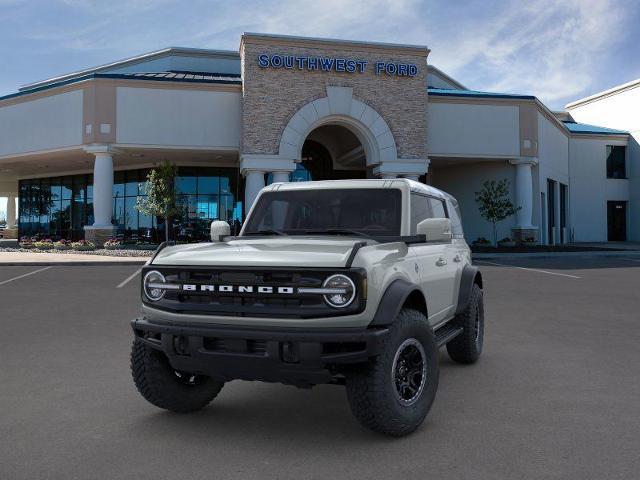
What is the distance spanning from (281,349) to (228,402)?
1520 mm

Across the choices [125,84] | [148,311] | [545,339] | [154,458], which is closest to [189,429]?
[154,458]

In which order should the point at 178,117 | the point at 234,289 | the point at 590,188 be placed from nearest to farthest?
1. the point at 234,289
2. the point at 178,117
3. the point at 590,188

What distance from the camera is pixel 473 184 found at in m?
34.7

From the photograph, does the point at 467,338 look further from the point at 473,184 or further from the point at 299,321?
the point at 473,184

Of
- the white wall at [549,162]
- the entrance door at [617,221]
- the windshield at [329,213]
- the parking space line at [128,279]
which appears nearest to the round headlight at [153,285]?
the windshield at [329,213]

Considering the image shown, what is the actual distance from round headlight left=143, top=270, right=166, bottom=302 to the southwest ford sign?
79.8 feet

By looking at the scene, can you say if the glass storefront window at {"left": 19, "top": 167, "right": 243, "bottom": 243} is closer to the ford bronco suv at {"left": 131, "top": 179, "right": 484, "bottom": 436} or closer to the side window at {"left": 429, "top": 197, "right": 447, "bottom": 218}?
the side window at {"left": 429, "top": 197, "right": 447, "bottom": 218}

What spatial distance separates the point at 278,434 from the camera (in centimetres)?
415

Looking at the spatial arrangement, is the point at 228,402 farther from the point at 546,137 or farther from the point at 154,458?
the point at 546,137

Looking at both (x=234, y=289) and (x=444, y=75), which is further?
(x=444, y=75)

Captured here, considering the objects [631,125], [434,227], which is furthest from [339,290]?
[631,125]

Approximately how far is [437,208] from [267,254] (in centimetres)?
269

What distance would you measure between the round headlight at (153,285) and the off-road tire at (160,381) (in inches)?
14.7

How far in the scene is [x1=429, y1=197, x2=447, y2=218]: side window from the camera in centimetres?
598
